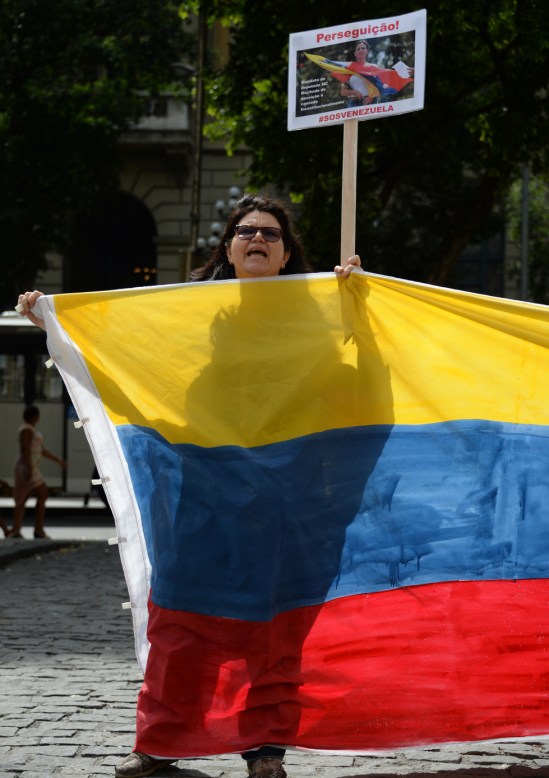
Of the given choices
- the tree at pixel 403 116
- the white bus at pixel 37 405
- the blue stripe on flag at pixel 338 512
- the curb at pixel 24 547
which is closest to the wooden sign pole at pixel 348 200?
the blue stripe on flag at pixel 338 512

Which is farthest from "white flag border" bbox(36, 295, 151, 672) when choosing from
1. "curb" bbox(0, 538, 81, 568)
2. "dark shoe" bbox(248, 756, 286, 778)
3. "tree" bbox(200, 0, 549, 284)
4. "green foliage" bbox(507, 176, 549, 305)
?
"green foliage" bbox(507, 176, 549, 305)

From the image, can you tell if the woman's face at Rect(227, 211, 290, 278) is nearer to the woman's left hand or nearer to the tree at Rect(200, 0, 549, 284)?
the woman's left hand

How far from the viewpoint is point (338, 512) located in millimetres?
4676

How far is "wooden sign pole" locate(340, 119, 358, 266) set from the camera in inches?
202

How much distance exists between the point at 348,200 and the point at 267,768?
2.10m

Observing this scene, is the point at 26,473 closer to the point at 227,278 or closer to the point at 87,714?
the point at 87,714

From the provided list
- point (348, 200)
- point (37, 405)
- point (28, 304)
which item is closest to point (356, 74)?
point (348, 200)

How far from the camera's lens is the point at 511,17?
53.1ft

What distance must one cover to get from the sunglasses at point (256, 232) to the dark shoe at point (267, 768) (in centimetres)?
180

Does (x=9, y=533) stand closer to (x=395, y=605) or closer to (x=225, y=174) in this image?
(x=395, y=605)

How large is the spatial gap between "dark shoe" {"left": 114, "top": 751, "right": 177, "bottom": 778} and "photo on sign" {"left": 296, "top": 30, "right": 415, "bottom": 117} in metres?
2.66

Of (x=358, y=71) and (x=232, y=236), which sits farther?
(x=358, y=71)

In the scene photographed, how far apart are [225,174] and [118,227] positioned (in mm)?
4491

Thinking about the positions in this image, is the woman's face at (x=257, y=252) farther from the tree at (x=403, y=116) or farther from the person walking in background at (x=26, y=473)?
the person walking in background at (x=26, y=473)
